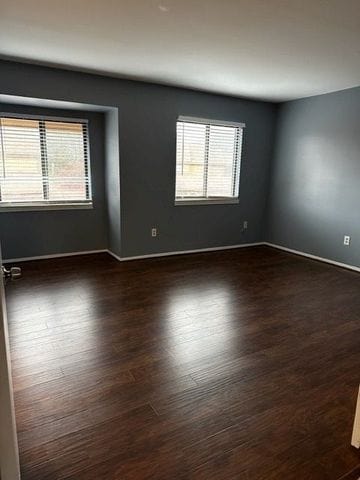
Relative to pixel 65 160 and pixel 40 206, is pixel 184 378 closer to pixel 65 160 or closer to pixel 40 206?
pixel 40 206

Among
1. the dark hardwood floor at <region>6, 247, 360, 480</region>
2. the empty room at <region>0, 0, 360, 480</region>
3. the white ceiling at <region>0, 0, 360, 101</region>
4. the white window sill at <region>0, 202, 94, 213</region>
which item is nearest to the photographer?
the dark hardwood floor at <region>6, 247, 360, 480</region>

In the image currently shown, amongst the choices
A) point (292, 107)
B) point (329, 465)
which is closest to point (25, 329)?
point (329, 465)

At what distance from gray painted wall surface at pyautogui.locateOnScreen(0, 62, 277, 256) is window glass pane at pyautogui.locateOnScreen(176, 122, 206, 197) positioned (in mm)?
157

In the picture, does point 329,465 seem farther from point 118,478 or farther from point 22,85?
point 22,85

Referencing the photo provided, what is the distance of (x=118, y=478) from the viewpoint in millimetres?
1339

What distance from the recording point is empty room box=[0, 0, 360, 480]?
1.56 meters

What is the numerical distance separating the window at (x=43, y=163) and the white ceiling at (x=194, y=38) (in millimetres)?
965

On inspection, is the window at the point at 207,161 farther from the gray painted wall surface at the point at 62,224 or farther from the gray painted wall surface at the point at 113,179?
the gray painted wall surface at the point at 62,224

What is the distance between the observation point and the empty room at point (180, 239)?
1.56 metres

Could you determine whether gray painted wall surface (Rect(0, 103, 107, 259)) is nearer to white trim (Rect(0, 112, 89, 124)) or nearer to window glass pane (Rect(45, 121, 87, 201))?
white trim (Rect(0, 112, 89, 124))

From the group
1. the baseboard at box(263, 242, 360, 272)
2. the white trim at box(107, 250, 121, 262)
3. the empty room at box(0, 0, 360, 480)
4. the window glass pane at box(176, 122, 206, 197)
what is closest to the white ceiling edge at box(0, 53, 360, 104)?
the empty room at box(0, 0, 360, 480)

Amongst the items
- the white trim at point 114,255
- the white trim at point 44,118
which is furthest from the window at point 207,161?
the white trim at point 44,118

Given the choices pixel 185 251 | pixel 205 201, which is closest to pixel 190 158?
pixel 205 201

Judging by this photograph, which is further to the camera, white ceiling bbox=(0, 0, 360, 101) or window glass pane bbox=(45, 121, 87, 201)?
window glass pane bbox=(45, 121, 87, 201)
